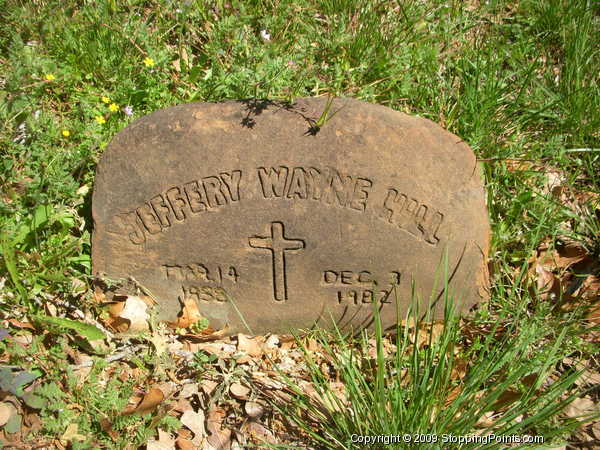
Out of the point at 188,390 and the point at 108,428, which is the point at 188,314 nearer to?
the point at 188,390

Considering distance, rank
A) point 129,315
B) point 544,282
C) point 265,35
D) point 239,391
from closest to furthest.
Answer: point 239,391 → point 129,315 → point 544,282 → point 265,35

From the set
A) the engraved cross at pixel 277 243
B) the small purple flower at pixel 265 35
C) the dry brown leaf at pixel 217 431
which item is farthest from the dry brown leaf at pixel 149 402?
the small purple flower at pixel 265 35

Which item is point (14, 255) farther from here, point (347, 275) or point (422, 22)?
point (422, 22)

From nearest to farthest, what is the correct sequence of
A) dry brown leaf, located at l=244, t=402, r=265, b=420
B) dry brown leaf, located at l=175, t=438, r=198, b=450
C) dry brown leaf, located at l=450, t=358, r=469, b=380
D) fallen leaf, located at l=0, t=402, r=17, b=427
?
fallen leaf, located at l=0, t=402, r=17, b=427
dry brown leaf, located at l=175, t=438, r=198, b=450
dry brown leaf, located at l=244, t=402, r=265, b=420
dry brown leaf, located at l=450, t=358, r=469, b=380

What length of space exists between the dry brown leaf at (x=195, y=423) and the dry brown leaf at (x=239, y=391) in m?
0.17

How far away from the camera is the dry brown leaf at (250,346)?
2836mm

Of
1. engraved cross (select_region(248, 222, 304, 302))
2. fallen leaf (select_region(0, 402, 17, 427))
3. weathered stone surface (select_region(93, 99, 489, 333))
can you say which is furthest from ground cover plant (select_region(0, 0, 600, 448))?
engraved cross (select_region(248, 222, 304, 302))

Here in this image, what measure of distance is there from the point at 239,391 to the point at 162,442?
386 millimetres

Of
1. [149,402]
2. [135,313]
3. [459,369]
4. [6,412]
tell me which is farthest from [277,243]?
[6,412]

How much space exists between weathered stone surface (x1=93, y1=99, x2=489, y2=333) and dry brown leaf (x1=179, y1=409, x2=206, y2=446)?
563mm

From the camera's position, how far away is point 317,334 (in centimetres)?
288

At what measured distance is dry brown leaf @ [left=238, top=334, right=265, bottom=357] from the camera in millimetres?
2836

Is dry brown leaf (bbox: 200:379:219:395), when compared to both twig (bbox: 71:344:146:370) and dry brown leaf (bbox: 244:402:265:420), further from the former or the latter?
twig (bbox: 71:344:146:370)

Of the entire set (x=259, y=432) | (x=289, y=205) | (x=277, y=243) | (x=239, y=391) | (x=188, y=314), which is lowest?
(x=259, y=432)
